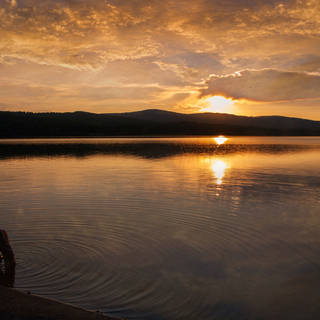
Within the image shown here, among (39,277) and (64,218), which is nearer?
(39,277)

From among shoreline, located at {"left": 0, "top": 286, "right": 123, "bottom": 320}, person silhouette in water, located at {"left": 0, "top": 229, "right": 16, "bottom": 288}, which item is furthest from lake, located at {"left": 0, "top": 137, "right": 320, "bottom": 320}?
shoreline, located at {"left": 0, "top": 286, "right": 123, "bottom": 320}

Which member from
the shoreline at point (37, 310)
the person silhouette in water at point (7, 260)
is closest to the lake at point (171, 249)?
the person silhouette in water at point (7, 260)

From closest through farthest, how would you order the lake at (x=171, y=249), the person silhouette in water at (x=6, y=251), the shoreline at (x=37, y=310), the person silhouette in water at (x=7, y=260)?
the shoreline at (x=37, y=310) → the lake at (x=171, y=249) → the person silhouette in water at (x=7, y=260) → the person silhouette in water at (x=6, y=251)

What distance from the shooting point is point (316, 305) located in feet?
21.2

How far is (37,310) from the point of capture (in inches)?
213

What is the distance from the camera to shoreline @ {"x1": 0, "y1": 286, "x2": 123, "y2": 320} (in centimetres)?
519

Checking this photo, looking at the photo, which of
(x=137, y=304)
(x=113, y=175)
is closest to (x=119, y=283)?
(x=137, y=304)

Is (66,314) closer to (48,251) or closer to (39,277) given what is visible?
(39,277)

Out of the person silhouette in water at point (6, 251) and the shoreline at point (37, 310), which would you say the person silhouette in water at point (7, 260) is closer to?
the person silhouette in water at point (6, 251)

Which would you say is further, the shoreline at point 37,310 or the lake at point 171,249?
the lake at point 171,249

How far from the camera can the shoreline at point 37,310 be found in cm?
519

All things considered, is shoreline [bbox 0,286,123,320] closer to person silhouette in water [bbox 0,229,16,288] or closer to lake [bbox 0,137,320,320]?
lake [bbox 0,137,320,320]

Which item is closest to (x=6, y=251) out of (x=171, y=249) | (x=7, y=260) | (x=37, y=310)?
(x=7, y=260)

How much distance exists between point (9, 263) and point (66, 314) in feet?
11.3
